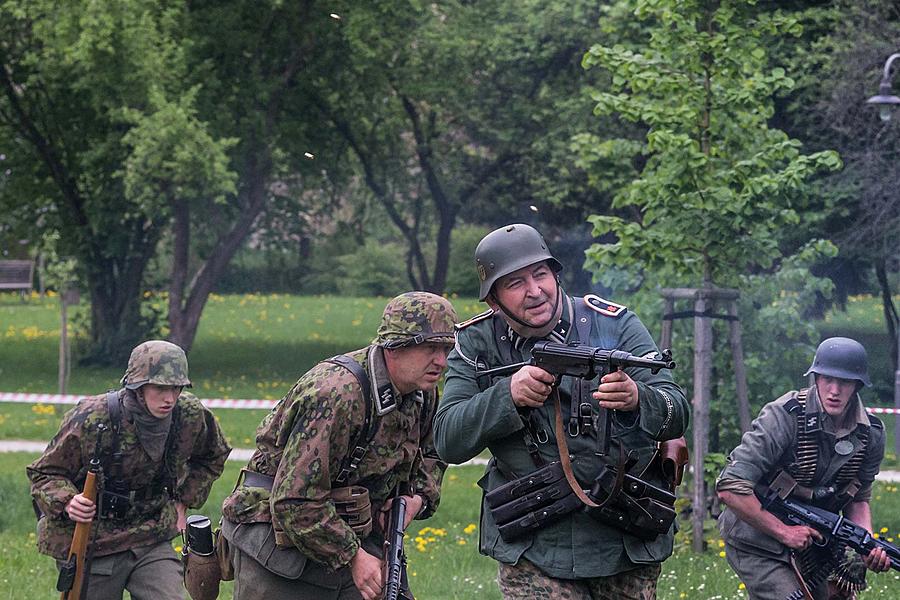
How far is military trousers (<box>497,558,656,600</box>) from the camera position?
4.70m

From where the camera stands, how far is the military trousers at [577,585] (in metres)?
4.70

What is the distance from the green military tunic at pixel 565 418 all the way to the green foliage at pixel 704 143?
4511 millimetres

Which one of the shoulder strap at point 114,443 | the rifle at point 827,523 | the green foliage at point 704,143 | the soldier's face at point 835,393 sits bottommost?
the rifle at point 827,523

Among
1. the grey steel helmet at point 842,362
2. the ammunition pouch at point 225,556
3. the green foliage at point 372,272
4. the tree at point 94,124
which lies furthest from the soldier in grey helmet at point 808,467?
the green foliage at point 372,272

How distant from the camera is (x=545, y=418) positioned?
4723mm

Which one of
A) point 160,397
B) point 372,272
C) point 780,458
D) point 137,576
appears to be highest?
point 160,397

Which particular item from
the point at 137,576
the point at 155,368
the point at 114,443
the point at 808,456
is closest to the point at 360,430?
the point at 155,368

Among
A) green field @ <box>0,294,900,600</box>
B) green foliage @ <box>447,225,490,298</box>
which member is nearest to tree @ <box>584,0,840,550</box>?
green field @ <box>0,294,900,600</box>

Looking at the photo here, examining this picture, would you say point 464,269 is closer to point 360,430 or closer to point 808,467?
point 808,467

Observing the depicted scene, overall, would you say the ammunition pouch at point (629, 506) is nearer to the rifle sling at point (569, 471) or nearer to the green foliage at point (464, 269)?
the rifle sling at point (569, 471)

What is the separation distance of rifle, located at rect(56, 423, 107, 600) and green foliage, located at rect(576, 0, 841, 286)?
4.34m

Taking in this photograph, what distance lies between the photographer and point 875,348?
2591 cm

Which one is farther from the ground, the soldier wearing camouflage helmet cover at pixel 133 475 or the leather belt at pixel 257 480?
the leather belt at pixel 257 480

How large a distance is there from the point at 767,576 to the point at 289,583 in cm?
235
